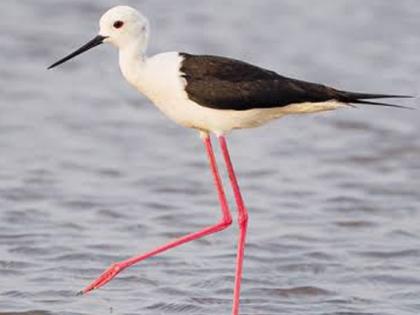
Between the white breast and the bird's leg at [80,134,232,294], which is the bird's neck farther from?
the bird's leg at [80,134,232,294]

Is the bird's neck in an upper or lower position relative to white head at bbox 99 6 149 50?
lower

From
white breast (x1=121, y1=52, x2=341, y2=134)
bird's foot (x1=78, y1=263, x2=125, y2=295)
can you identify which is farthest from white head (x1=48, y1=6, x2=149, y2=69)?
bird's foot (x1=78, y1=263, x2=125, y2=295)

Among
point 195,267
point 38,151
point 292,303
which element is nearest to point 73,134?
point 38,151

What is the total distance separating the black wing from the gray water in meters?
1.36

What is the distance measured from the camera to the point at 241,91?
8.75 m

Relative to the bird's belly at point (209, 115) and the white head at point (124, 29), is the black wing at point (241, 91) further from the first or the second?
the white head at point (124, 29)

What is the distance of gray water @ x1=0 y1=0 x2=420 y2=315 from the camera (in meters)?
9.57

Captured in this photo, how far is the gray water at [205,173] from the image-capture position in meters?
9.57

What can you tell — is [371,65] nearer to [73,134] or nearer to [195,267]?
[73,134]

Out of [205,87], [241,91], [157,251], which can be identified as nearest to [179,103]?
[205,87]

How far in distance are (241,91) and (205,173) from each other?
3.37 m

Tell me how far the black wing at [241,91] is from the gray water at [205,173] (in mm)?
1363

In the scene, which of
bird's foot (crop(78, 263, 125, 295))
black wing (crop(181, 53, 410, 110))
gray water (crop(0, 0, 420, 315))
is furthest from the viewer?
gray water (crop(0, 0, 420, 315))

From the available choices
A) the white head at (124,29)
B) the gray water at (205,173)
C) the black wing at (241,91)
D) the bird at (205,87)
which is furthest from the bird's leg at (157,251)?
the white head at (124,29)
